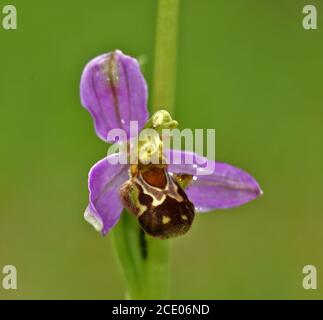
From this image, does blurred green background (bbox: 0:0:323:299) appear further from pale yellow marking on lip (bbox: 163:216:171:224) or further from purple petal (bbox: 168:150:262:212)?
pale yellow marking on lip (bbox: 163:216:171:224)

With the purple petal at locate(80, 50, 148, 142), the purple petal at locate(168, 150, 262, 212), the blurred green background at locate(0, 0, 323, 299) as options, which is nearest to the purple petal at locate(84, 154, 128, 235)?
the purple petal at locate(80, 50, 148, 142)

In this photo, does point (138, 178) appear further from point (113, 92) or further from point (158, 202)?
point (113, 92)

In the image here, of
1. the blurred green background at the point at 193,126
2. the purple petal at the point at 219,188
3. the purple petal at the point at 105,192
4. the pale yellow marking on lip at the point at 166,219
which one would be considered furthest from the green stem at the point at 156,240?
the blurred green background at the point at 193,126

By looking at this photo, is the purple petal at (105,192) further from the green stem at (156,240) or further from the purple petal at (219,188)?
the purple petal at (219,188)

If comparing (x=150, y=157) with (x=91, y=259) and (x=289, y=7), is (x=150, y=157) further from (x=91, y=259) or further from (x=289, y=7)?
(x=289, y=7)
